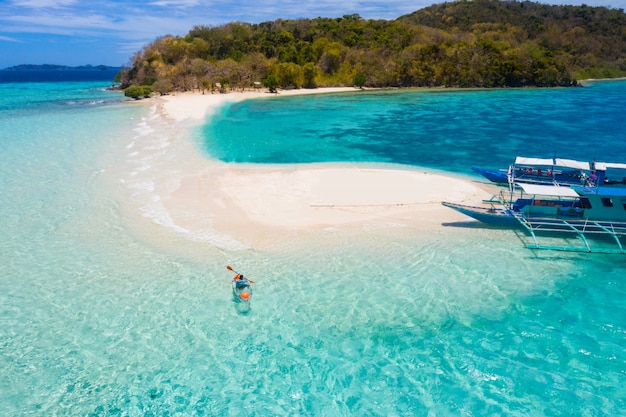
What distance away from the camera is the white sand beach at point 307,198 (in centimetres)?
1808

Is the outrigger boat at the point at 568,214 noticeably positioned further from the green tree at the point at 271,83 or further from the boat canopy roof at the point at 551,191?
the green tree at the point at 271,83

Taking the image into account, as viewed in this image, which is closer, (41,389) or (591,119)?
(41,389)

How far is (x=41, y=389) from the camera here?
31.7 feet

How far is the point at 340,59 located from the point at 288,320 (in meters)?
83.8

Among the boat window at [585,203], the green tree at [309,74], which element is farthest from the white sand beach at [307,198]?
the green tree at [309,74]

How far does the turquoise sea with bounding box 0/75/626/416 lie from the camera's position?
9.52 metres

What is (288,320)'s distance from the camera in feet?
39.4

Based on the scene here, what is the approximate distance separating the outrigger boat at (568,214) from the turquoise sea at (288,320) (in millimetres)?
735

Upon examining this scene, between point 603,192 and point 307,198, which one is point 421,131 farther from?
point 603,192

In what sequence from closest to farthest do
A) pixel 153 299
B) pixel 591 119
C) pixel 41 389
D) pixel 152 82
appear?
pixel 41 389, pixel 153 299, pixel 591 119, pixel 152 82

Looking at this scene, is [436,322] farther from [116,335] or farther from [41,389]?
[41,389]

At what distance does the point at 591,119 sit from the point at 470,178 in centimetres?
3070

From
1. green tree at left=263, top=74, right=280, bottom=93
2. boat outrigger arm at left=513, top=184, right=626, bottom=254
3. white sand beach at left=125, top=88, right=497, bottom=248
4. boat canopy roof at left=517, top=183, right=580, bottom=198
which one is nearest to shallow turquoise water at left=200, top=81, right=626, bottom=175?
white sand beach at left=125, top=88, right=497, bottom=248

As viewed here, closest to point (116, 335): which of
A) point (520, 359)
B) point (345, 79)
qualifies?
point (520, 359)
